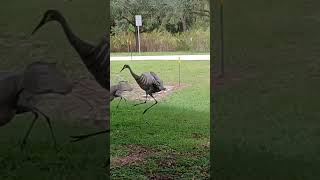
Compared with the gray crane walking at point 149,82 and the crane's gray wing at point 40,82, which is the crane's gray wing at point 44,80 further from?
the gray crane walking at point 149,82

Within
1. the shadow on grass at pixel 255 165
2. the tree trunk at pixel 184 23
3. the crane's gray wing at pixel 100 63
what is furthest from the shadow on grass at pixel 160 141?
the tree trunk at pixel 184 23

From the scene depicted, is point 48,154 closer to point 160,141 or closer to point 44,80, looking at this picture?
point 44,80

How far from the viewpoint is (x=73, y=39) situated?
2592 mm

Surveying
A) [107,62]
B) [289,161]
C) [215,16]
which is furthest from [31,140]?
[289,161]

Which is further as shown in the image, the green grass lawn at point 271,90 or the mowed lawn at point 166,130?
the mowed lawn at point 166,130

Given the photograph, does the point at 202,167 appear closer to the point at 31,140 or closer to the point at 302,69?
the point at 302,69

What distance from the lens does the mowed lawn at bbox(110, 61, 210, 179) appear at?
296 centimetres

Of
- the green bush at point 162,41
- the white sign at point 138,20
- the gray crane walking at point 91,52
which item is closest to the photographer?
the gray crane walking at point 91,52

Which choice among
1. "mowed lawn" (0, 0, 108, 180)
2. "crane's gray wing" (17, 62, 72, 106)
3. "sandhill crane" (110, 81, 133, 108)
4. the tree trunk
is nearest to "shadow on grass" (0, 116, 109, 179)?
"mowed lawn" (0, 0, 108, 180)

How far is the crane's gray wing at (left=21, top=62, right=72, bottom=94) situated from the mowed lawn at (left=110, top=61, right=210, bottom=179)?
Answer: 1.25 feet

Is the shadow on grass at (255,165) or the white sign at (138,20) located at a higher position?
the white sign at (138,20)

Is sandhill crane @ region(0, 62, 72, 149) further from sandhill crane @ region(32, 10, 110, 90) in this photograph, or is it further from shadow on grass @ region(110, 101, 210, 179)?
shadow on grass @ region(110, 101, 210, 179)

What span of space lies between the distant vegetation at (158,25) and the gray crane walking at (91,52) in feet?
0.80

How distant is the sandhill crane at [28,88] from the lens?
2.62 meters
